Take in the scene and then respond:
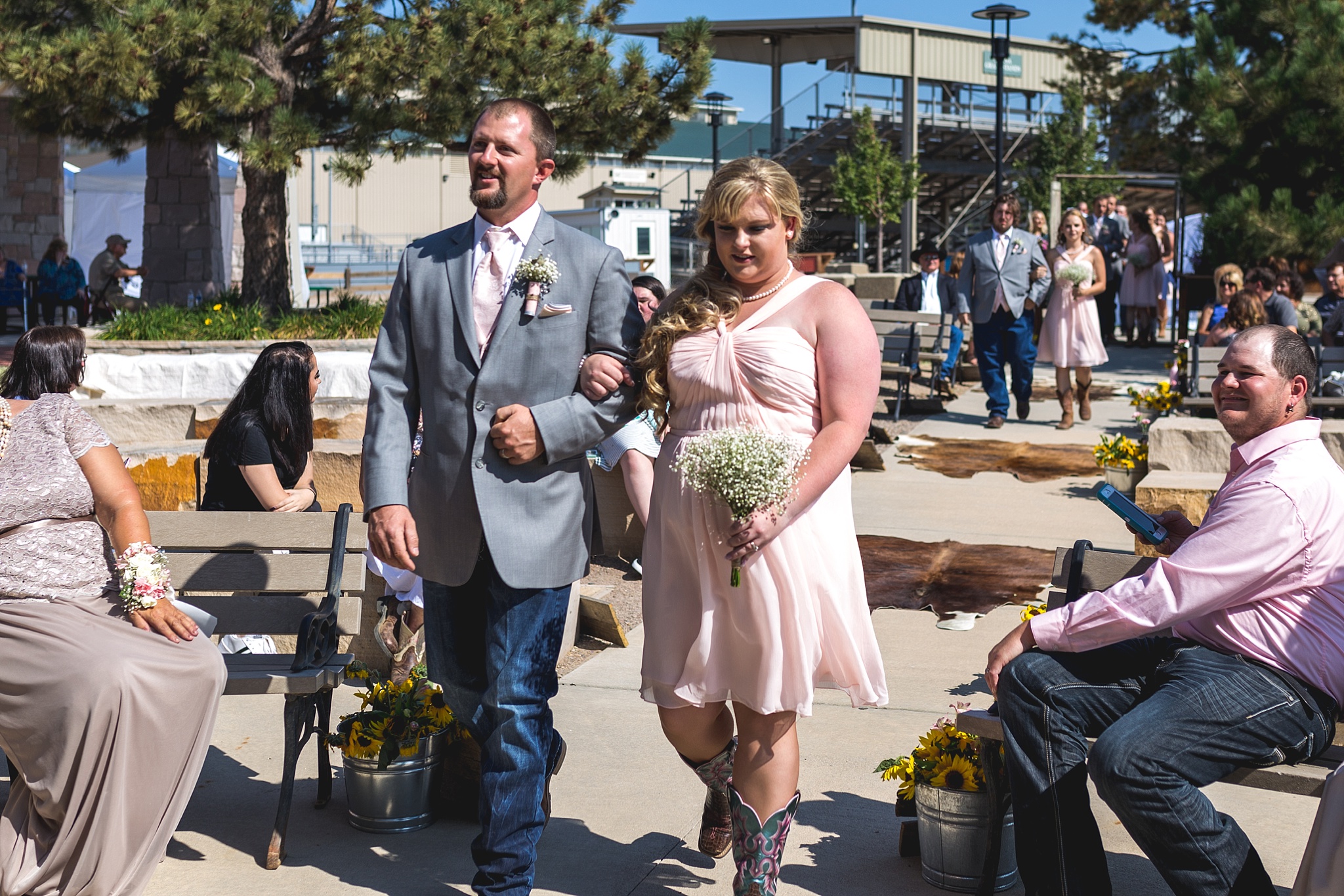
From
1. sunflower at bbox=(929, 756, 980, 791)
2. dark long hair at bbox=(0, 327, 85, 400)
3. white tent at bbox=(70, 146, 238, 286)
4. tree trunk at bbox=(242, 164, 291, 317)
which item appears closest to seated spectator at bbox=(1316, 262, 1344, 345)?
sunflower at bbox=(929, 756, 980, 791)

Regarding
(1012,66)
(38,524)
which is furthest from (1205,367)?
(1012,66)

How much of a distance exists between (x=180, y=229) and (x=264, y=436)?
13734 millimetres

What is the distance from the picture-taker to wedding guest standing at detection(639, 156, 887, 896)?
3.15 meters

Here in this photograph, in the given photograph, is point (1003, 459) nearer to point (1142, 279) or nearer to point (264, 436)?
point (264, 436)

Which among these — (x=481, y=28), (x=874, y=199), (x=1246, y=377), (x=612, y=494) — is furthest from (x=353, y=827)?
(x=874, y=199)

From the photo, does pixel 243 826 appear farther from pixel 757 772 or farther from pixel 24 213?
pixel 24 213

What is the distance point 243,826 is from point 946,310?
11674 millimetres

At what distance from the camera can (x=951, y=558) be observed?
714 centimetres

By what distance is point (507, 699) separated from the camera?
3.29 meters

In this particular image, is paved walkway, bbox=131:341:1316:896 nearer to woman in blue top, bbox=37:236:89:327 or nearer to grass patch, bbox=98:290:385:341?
grass patch, bbox=98:290:385:341

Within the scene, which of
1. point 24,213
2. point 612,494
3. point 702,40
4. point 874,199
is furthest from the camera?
point 874,199

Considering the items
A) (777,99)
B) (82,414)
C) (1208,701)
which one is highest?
(777,99)

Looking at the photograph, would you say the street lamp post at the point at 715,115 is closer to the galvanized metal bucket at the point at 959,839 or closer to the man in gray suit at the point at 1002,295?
the man in gray suit at the point at 1002,295

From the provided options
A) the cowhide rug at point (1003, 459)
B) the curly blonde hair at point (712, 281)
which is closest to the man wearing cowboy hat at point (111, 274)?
the cowhide rug at point (1003, 459)
